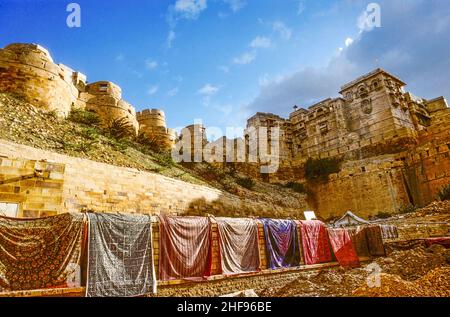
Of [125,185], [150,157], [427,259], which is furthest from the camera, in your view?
[150,157]

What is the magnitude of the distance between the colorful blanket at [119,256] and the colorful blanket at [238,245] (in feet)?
6.88

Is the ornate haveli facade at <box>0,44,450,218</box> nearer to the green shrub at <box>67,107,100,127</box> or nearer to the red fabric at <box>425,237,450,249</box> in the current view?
the green shrub at <box>67,107,100,127</box>

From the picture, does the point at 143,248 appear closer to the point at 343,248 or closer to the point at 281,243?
the point at 281,243

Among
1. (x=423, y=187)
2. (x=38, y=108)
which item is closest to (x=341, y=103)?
(x=423, y=187)

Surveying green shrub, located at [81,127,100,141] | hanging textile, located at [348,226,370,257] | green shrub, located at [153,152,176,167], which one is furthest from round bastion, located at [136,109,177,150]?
hanging textile, located at [348,226,370,257]

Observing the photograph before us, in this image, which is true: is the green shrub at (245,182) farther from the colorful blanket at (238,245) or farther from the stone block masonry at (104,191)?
the colorful blanket at (238,245)

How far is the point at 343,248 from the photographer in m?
10.3

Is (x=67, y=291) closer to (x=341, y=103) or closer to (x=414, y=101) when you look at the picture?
(x=341, y=103)

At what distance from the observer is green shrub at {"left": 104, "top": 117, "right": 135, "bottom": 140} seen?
58.4 feet

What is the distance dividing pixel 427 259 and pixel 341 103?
26685mm

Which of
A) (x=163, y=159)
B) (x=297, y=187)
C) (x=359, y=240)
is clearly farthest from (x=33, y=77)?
(x=297, y=187)

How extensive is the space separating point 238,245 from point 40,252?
4.85 meters
